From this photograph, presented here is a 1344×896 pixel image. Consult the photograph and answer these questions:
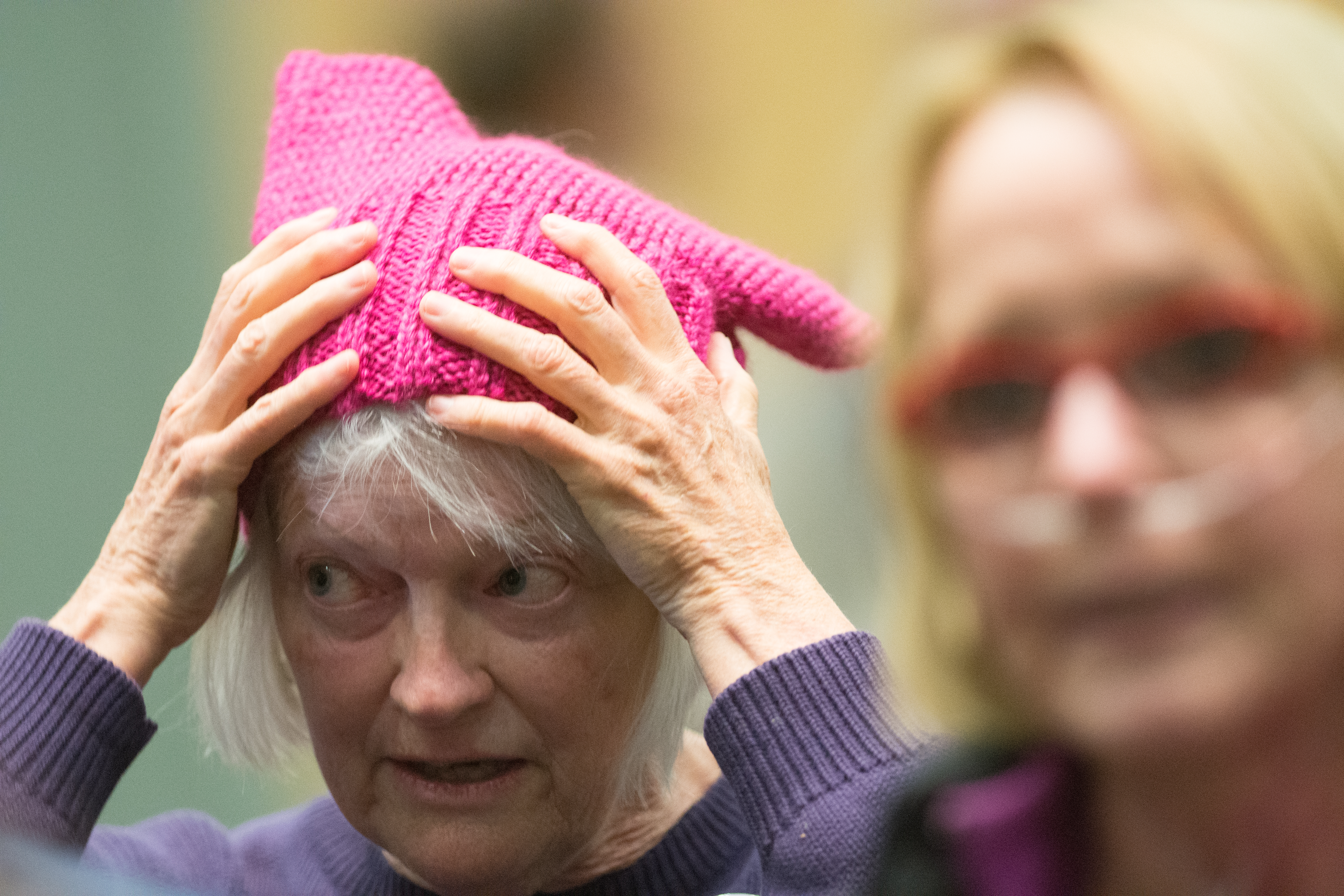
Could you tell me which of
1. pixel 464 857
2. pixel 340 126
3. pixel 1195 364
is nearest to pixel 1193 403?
pixel 1195 364

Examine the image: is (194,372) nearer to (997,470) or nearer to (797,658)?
(797,658)

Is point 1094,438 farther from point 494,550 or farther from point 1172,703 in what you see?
point 494,550

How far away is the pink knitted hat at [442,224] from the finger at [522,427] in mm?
23

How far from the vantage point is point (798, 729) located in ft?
3.01

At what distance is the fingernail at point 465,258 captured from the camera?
963 millimetres

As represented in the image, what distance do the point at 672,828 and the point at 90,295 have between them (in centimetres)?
171

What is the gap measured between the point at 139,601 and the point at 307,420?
24 cm

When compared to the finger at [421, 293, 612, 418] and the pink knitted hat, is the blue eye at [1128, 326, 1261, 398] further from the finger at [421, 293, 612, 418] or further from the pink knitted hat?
the finger at [421, 293, 612, 418]

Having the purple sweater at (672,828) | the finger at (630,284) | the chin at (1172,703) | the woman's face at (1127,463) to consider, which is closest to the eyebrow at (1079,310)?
the woman's face at (1127,463)

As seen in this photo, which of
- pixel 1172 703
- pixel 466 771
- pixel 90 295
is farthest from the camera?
pixel 90 295

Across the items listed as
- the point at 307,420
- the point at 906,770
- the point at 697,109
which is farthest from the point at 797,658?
the point at 697,109

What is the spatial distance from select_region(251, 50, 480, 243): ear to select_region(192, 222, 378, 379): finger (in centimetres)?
11

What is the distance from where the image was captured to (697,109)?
213 centimetres

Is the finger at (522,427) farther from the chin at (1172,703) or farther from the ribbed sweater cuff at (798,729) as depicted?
the chin at (1172,703)
